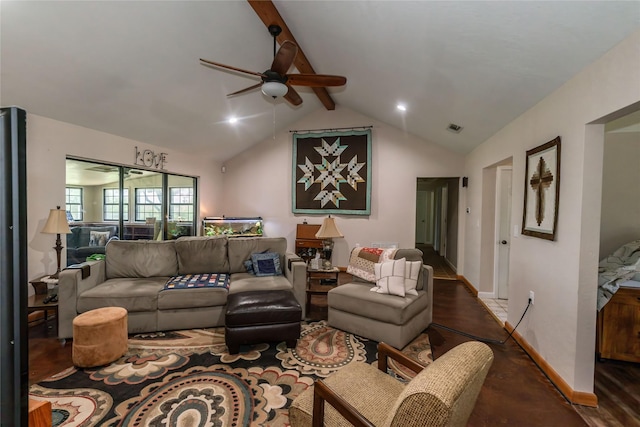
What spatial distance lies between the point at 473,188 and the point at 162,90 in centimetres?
479

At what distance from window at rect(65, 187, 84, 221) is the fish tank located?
2.16m

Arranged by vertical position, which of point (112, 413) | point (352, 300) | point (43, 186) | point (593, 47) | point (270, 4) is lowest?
point (112, 413)

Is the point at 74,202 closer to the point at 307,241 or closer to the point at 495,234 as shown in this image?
the point at 307,241

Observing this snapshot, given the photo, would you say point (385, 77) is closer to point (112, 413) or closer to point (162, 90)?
point (162, 90)

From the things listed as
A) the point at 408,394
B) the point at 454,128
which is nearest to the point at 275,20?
the point at 454,128

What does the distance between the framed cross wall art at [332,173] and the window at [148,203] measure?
8.28ft

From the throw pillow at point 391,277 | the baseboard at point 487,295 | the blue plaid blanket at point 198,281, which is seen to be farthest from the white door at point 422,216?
the blue plaid blanket at point 198,281

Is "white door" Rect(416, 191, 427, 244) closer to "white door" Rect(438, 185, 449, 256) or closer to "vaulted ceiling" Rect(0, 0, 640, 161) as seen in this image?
"white door" Rect(438, 185, 449, 256)

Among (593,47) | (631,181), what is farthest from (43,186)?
(631,181)

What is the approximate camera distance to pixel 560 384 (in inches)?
81.8

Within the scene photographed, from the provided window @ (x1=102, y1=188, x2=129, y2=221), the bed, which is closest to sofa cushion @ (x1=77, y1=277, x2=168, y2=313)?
window @ (x1=102, y1=188, x2=129, y2=221)

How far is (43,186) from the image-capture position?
3.13m

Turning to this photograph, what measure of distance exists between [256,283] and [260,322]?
751 millimetres

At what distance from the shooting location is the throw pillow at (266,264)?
3.53 m
